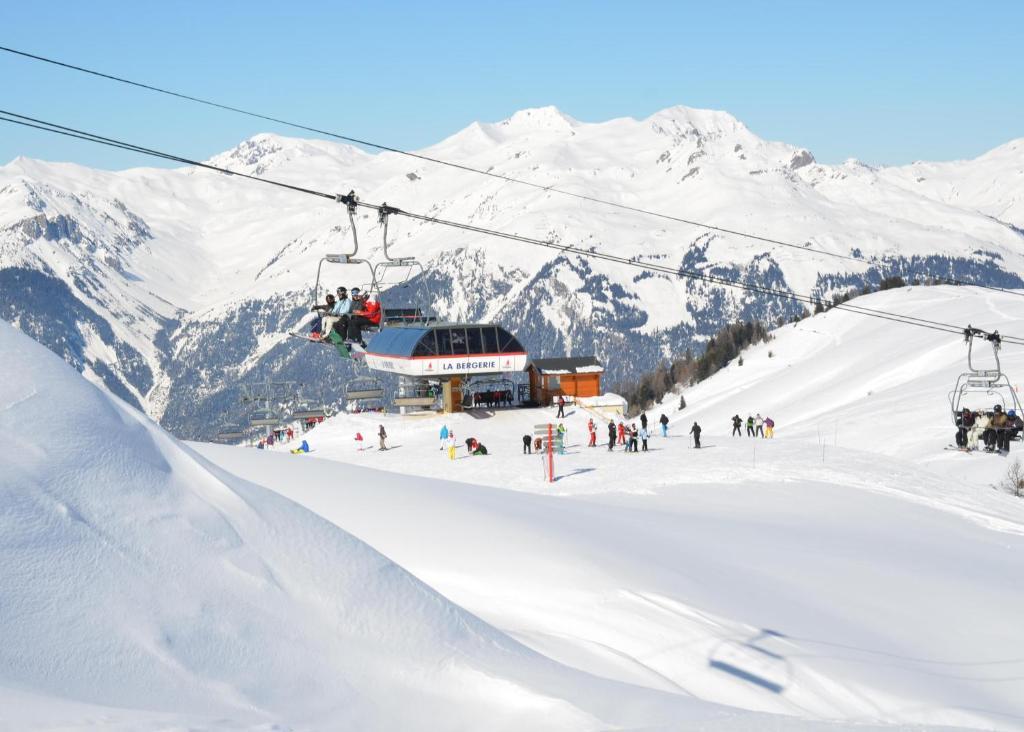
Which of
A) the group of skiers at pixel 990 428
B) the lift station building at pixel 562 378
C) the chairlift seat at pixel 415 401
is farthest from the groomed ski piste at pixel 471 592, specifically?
the lift station building at pixel 562 378

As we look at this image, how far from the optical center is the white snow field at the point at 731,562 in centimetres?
1302

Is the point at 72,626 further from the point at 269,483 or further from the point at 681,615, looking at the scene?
the point at 269,483

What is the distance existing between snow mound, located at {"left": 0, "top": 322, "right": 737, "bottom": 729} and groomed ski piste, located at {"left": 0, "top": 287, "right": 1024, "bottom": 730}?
0.06ft

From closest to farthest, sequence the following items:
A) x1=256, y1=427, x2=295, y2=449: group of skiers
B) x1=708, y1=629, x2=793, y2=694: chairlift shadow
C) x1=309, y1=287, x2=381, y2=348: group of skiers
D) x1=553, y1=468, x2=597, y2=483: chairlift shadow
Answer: x1=708, y1=629, x2=793, y2=694: chairlift shadow → x1=309, y1=287, x2=381, y2=348: group of skiers → x1=553, y1=468, x2=597, y2=483: chairlift shadow → x1=256, y1=427, x2=295, y2=449: group of skiers

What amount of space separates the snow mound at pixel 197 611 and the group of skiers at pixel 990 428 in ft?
114

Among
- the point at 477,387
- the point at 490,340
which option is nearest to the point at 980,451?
the point at 490,340

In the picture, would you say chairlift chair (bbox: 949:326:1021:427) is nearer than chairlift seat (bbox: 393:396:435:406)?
Yes

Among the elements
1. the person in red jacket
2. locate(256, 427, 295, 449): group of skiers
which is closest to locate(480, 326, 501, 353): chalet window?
locate(256, 427, 295, 449): group of skiers

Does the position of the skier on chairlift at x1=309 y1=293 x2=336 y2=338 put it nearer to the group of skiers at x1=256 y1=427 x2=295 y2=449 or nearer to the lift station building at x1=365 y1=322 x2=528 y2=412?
the lift station building at x1=365 y1=322 x2=528 y2=412

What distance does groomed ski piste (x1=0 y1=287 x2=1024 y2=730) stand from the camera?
711 cm

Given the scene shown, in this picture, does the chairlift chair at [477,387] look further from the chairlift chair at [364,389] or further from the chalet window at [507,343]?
the chairlift chair at [364,389]

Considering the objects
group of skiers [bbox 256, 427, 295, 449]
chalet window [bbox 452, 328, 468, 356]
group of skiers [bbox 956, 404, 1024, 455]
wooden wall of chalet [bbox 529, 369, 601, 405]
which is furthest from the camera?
group of skiers [bbox 256, 427, 295, 449]

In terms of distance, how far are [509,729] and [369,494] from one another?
11.2 metres

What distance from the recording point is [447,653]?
843cm
